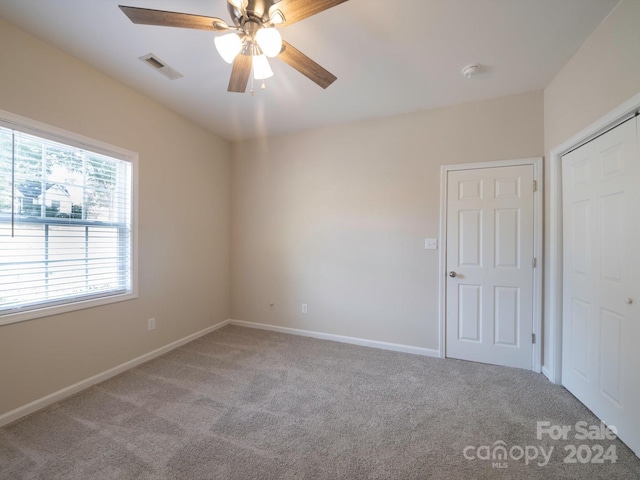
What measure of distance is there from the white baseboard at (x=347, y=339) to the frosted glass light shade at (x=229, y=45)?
3046 millimetres

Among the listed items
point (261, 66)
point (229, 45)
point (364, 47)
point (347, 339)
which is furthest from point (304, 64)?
point (347, 339)

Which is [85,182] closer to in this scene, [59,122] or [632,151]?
[59,122]

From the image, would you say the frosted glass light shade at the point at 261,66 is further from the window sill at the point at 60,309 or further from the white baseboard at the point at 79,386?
the white baseboard at the point at 79,386

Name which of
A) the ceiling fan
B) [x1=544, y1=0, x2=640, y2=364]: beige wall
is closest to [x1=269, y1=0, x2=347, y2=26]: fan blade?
the ceiling fan

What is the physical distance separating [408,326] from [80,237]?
11.1ft

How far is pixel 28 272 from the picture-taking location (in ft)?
6.47

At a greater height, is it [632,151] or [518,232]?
[632,151]

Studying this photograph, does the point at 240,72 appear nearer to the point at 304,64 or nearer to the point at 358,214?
the point at 304,64

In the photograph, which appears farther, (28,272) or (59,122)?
(59,122)

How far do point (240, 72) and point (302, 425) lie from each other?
2471mm

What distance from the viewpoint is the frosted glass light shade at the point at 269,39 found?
1.36 metres

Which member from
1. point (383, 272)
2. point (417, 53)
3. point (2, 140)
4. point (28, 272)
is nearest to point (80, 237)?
point (28, 272)

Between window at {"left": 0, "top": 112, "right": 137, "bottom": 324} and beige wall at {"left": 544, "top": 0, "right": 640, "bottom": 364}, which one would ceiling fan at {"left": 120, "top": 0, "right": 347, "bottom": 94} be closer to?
window at {"left": 0, "top": 112, "right": 137, "bottom": 324}

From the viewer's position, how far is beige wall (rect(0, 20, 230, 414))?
1.92 meters
